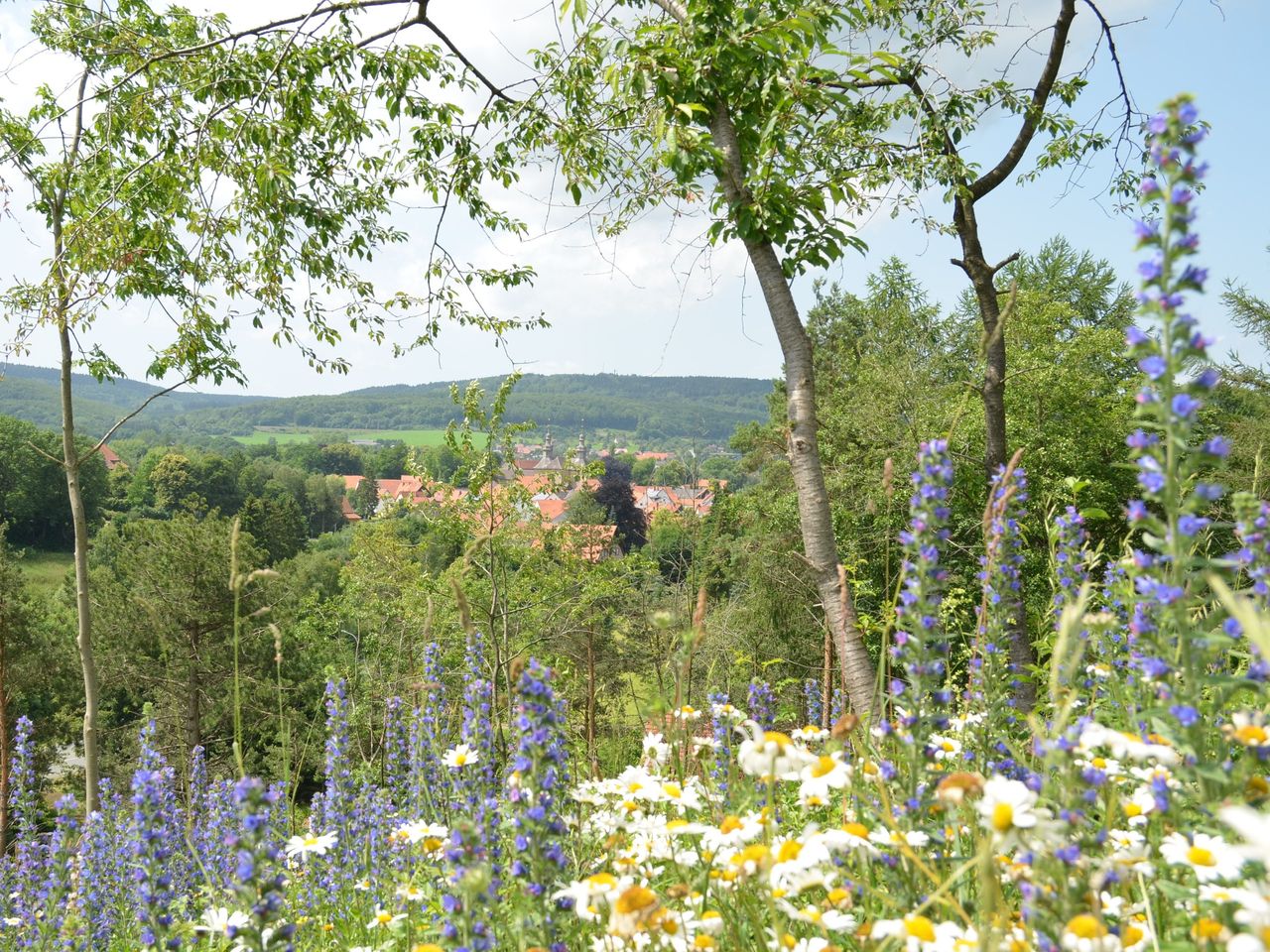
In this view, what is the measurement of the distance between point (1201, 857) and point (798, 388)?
3117 mm

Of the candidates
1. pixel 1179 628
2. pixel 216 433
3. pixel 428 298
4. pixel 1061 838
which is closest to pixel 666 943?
pixel 1061 838

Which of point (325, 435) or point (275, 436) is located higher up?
point (325, 435)

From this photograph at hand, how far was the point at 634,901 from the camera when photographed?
133 centimetres

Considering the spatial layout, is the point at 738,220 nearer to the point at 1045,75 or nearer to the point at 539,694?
the point at 539,694

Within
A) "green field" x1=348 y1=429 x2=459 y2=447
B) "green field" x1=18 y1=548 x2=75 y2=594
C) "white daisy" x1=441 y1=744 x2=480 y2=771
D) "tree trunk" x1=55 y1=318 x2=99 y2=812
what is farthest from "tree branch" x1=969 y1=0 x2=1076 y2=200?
"green field" x1=348 y1=429 x2=459 y2=447

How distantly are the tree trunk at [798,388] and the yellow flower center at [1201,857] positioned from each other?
8.83 feet

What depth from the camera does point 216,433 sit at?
552 ft

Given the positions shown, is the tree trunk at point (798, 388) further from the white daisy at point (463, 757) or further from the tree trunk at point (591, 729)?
the white daisy at point (463, 757)

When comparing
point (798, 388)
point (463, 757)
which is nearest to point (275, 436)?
point (798, 388)

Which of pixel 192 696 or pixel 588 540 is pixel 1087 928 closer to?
pixel 588 540

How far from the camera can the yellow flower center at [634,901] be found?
4.33ft

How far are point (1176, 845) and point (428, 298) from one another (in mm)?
5784

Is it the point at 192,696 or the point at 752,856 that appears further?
the point at 192,696

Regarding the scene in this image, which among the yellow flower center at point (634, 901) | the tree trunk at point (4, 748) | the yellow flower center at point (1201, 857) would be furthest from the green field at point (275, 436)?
the yellow flower center at point (1201, 857)
